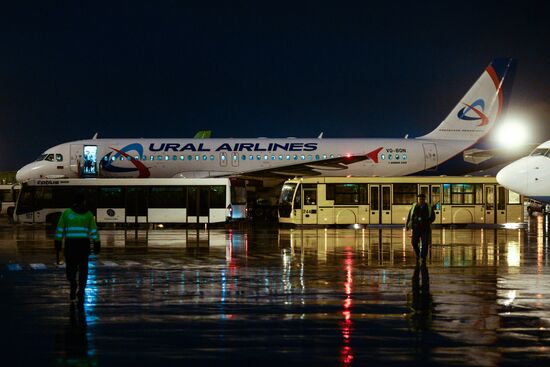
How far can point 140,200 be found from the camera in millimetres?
44625

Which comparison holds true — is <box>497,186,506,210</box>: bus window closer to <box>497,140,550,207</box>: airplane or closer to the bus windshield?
the bus windshield

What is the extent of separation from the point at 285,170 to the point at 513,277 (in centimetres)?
3411

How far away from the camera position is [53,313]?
45.8ft

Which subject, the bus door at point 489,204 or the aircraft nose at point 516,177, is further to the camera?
the bus door at point 489,204

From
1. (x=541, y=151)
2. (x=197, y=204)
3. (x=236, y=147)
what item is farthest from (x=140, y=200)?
(x=541, y=151)

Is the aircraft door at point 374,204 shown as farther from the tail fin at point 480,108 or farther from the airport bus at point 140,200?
the tail fin at point 480,108

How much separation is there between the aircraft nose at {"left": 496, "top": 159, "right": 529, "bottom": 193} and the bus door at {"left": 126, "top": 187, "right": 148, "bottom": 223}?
19.1 metres

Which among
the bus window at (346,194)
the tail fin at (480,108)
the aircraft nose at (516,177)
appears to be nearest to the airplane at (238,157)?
the tail fin at (480,108)

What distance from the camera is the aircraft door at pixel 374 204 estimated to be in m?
44.4

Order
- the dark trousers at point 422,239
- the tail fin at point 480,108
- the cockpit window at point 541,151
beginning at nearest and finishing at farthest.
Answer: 1. the dark trousers at point 422,239
2. the cockpit window at point 541,151
3. the tail fin at point 480,108

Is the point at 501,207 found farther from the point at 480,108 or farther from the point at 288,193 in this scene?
the point at 480,108

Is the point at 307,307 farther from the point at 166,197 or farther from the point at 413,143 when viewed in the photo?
the point at 413,143

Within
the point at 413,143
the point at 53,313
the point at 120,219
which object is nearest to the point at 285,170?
the point at 413,143

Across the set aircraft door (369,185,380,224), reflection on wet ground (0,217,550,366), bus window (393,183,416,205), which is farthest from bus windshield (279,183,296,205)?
reflection on wet ground (0,217,550,366)
